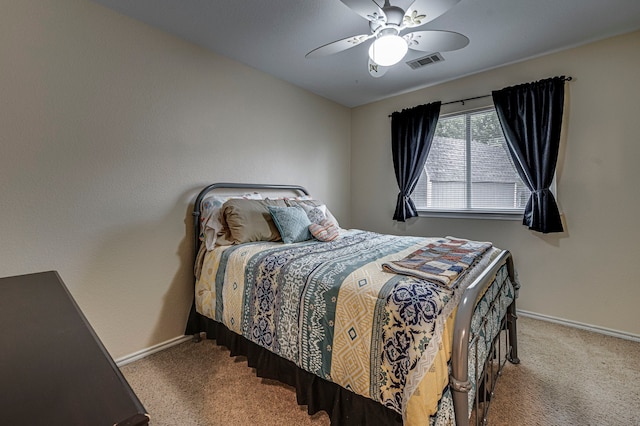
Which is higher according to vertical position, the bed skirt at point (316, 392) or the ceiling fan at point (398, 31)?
the ceiling fan at point (398, 31)

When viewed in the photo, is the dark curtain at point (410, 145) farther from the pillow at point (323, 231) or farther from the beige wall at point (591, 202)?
the pillow at point (323, 231)

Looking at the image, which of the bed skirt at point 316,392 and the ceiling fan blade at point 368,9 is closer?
the bed skirt at point 316,392

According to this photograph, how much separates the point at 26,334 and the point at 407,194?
133 inches

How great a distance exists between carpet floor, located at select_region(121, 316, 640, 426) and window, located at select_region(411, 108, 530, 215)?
4.45 feet

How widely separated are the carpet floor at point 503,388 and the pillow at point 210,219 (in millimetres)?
881

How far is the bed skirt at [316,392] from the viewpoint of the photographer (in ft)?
3.97

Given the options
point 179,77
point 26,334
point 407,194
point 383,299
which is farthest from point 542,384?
point 179,77

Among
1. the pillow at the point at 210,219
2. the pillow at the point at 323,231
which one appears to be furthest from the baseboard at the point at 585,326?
the pillow at the point at 210,219

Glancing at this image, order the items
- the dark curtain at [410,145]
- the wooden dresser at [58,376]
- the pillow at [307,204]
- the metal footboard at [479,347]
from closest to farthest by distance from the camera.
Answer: the wooden dresser at [58,376]
the metal footboard at [479,347]
the pillow at [307,204]
the dark curtain at [410,145]

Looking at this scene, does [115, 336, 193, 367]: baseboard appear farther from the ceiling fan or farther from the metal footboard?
the ceiling fan

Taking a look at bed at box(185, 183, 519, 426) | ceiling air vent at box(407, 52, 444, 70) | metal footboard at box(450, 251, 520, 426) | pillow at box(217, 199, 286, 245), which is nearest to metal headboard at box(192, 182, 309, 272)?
bed at box(185, 183, 519, 426)

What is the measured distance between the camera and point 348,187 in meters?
4.19

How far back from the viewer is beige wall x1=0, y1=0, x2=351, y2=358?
1.68 meters

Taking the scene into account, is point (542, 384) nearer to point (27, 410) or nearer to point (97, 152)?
point (27, 410)
